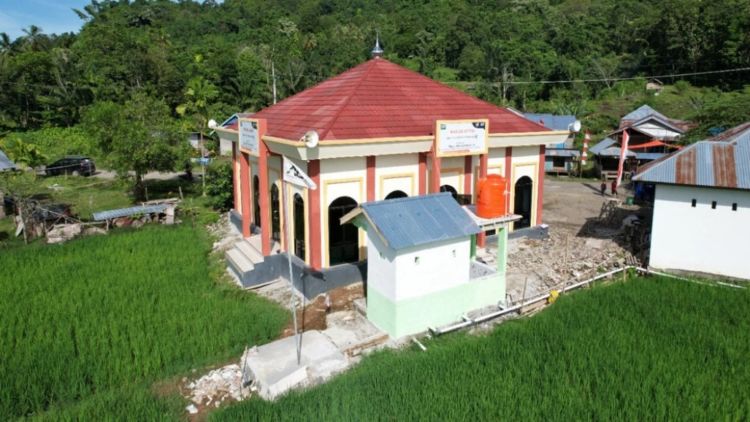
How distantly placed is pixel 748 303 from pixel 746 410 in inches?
177

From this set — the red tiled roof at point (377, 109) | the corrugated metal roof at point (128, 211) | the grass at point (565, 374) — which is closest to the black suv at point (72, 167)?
the corrugated metal roof at point (128, 211)

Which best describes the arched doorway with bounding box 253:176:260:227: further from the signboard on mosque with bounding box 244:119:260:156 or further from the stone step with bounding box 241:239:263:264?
the signboard on mosque with bounding box 244:119:260:156

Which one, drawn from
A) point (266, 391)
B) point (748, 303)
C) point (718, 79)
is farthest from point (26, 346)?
point (718, 79)

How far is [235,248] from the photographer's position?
15.0 m

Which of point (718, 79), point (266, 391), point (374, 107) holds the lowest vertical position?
point (266, 391)

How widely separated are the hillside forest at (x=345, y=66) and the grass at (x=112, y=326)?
27.8 ft

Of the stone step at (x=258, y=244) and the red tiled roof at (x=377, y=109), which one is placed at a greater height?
the red tiled roof at (x=377, y=109)

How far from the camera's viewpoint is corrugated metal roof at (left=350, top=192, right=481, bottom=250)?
9523 millimetres

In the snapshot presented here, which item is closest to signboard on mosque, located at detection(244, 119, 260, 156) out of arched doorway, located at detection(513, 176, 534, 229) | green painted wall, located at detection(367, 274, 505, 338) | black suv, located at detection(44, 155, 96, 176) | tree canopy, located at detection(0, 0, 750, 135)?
green painted wall, located at detection(367, 274, 505, 338)

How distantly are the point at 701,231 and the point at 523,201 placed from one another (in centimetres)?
510

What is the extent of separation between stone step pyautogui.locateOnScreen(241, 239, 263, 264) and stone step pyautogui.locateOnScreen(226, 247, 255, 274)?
0.29ft

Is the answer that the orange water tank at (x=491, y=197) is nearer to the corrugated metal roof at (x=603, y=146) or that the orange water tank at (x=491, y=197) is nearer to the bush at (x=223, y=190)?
the bush at (x=223, y=190)

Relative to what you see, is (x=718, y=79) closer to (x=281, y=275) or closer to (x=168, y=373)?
(x=281, y=275)

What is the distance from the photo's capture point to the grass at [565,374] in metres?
6.75
